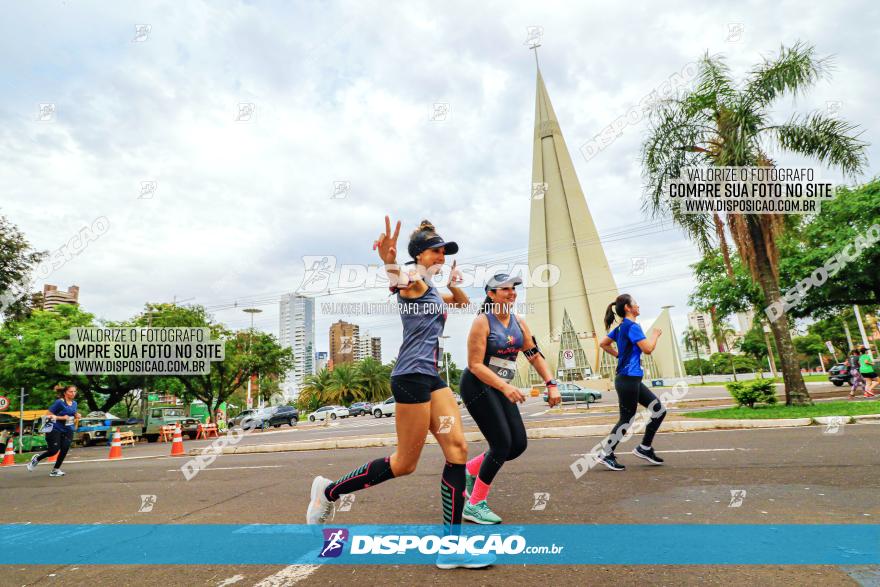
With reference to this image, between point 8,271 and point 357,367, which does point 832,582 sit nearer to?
point 8,271

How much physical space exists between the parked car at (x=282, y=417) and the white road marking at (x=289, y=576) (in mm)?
31939

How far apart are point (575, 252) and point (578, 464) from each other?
73.3 m

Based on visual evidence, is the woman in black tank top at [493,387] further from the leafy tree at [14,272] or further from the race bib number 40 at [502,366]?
the leafy tree at [14,272]

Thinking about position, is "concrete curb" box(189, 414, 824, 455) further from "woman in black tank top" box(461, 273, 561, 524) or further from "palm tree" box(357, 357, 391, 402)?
"palm tree" box(357, 357, 391, 402)

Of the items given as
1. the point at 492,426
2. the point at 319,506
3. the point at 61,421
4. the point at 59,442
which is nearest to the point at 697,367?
the point at 59,442

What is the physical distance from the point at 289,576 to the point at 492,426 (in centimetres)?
154

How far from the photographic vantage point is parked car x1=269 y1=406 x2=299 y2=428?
32625 millimetres

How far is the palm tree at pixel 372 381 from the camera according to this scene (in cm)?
6138

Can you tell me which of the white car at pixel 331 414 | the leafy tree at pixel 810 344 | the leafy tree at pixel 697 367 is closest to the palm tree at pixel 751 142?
the white car at pixel 331 414

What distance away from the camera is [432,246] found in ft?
9.85

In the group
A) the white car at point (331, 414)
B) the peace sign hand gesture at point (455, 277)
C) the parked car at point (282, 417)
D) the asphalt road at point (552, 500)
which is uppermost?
the peace sign hand gesture at point (455, 277)

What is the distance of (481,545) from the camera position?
116 inches

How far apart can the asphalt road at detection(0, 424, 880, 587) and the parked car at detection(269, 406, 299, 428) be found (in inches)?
996

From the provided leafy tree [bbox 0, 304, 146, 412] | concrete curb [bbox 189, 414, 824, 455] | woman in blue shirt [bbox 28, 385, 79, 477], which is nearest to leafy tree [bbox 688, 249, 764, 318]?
concrete curb [bbox 189, 414, 824, 455]
